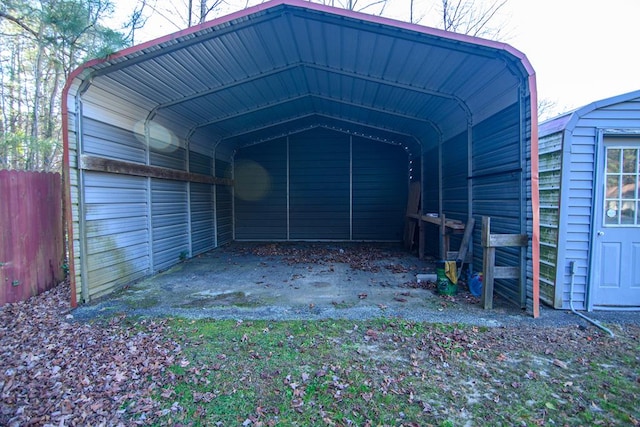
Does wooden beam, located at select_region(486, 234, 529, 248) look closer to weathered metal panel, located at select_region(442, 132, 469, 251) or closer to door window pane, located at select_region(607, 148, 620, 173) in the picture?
door window pane, located at select_region(607, 148, 620, 173)

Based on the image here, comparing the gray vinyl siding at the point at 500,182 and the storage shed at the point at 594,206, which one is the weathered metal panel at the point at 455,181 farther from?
the storage shed at the point at 594,206

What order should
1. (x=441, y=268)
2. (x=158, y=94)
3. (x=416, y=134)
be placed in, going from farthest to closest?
(x=416, y=134) < (x=158, y=94) < (x=441, y=268)

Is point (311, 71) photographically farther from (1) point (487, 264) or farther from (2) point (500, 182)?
(1) point (487, 264)

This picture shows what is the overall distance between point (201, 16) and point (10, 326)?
10206mm

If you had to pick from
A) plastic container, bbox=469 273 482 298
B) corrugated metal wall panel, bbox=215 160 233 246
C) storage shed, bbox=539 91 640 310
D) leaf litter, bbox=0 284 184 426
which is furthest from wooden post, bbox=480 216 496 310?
corrugated metal wall panel, bbox=215 160 233 246

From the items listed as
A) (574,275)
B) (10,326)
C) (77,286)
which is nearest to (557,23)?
(574,275)

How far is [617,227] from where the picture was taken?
3904mm

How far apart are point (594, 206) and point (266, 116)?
23.3ft

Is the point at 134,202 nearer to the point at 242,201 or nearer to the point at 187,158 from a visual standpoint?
the point at 187,158

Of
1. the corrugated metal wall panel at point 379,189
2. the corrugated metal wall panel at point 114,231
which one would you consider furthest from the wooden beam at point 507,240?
the corrugated metal wall panel at point 379,189

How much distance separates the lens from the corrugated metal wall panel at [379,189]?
1022cm

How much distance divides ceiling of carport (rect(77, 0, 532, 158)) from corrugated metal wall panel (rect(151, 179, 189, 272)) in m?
1.31

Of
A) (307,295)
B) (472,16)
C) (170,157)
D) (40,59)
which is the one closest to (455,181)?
(307,295)

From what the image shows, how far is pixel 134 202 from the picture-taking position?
17.8ft
